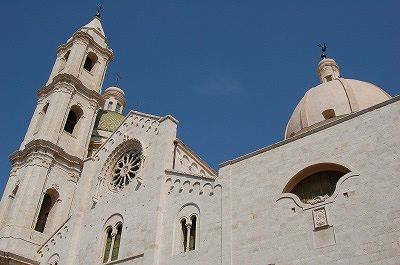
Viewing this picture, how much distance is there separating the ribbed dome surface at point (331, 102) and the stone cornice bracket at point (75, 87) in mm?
14400

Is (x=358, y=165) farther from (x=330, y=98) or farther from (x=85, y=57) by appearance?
(x=85, y=57)

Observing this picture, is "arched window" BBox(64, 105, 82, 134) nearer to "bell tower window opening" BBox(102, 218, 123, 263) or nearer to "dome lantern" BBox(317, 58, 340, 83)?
"bell tower window opening" BBox(102, 218, 123, 263)

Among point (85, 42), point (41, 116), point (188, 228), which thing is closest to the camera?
point (188, 228)

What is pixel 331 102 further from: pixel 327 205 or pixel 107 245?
pixel 107 245

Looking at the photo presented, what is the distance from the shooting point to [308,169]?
1477 cm

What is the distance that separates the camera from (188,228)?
17.2 metres

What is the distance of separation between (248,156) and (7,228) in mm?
14842

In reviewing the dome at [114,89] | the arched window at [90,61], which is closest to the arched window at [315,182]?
the arched window at [90,61]

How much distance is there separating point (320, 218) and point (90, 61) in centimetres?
2569

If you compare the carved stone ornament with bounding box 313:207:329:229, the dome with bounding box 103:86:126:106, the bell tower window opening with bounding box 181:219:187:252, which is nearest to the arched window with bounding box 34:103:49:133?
the bell tower window opening with bounding box 181:219:187:252

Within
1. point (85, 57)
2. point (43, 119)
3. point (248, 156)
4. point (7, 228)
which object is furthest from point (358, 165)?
point (85, 57)

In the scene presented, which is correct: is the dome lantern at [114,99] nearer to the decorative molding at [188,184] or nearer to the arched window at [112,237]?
the arched window at [112,237]

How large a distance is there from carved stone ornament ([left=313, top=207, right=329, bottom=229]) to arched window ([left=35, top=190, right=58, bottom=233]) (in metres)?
17.9

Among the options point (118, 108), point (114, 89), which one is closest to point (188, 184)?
point (118, 108)
